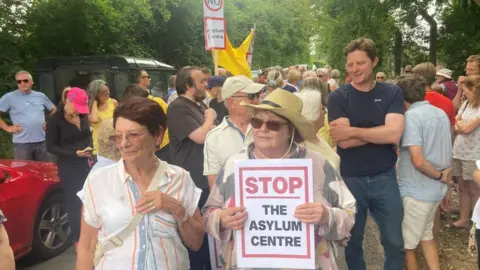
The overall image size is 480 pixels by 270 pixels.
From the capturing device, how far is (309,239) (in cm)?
221

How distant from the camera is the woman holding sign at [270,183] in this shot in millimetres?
2238

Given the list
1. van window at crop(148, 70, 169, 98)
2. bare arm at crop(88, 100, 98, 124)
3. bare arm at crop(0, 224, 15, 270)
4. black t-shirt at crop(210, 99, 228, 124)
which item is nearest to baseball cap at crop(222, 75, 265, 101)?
bare arm at crop(0, 224, 15, 270)

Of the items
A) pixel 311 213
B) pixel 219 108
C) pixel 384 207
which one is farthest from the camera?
pixel 219 108

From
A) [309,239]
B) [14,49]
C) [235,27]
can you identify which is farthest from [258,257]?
[235,27]

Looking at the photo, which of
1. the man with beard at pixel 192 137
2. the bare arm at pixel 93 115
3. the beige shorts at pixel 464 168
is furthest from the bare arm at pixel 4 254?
the beige shorts at pixel 464 168

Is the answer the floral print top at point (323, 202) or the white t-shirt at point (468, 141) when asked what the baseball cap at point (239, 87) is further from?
the white t-shirt at point (468, 141)

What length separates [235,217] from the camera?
222 centimetres

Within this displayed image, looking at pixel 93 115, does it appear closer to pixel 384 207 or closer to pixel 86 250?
pixel 86 250

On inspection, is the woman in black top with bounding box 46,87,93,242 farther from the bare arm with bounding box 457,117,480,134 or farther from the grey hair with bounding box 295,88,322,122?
the bare arm with bounding box 457,117,480,134

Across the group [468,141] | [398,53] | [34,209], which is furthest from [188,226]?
[398,53]

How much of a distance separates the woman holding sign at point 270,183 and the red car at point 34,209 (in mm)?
3117

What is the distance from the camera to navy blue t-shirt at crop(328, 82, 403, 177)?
352 cm

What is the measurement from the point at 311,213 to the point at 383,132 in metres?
1.53

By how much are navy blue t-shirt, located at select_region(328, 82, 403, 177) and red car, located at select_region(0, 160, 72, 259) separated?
3329 millimetres
